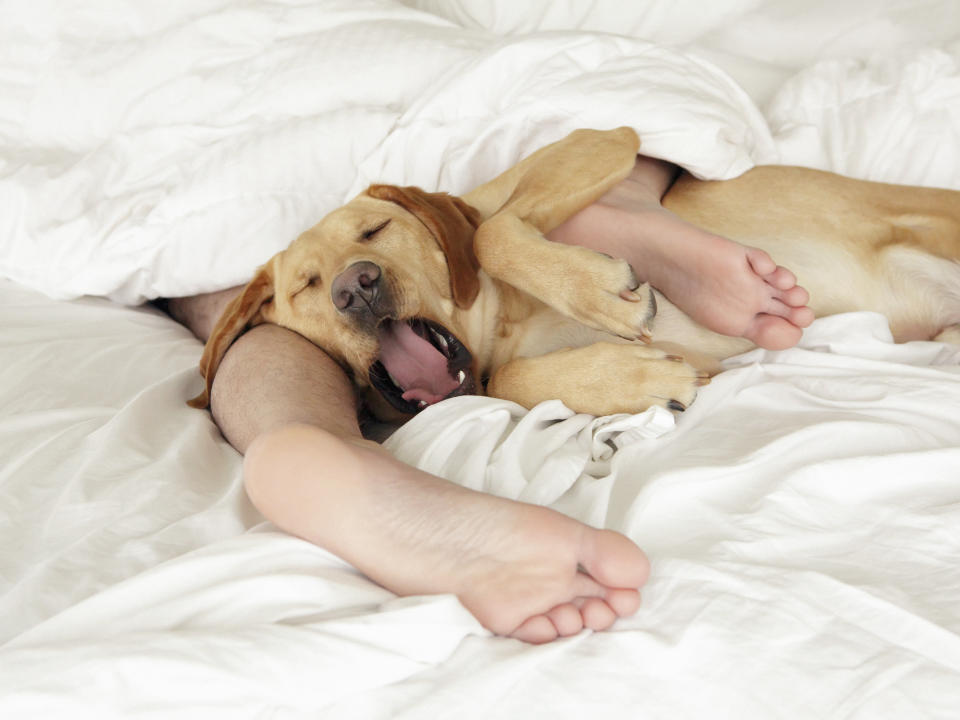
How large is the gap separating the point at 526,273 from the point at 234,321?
0.72 m

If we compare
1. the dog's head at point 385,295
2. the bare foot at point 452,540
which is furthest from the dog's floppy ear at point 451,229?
the bare foot at point 452,540

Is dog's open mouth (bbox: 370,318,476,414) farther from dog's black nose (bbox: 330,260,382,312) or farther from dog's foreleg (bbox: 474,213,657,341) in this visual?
dog's foreleg (bbox: 474,213,657,341)

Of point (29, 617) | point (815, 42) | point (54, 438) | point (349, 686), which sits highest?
point (815, 42)

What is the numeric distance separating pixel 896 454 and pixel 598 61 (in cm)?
147

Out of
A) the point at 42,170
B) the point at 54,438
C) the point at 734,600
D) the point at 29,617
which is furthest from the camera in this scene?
the point at 42,170

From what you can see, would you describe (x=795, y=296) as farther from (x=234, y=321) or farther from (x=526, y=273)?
(x=234, y=321)

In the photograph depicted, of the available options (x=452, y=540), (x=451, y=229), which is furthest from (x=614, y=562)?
(x=451, y=229)

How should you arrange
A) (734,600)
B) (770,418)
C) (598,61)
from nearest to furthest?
(734,600)
(770,418)
(598,61)

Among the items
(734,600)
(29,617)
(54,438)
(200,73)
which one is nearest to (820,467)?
(734,600)

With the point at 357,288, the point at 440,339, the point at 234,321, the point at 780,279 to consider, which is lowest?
the point at 234,321

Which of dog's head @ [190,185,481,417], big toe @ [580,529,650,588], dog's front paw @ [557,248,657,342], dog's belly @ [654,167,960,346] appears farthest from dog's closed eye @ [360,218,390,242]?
big toe @ [580,529,650,588]

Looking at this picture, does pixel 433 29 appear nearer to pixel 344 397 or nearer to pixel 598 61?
pixel 598 61

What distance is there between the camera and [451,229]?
1.96m

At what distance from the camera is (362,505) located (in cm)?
117
